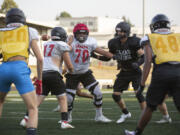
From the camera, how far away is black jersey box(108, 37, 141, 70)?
320 inches

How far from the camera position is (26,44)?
5.61m

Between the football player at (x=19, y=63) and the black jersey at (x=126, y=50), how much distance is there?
270 cm

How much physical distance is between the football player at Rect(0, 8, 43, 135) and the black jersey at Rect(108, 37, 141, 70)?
8.86 feet

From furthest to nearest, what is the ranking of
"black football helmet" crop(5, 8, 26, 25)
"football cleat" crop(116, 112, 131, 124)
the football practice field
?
"football cleat" crop(116, 112, 131, 124), the football practice field, "black football helmet" crop(5, 8, 26, 25)

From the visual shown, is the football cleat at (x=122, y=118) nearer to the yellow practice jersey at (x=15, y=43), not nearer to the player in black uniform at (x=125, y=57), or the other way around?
the player in black uniform at (x=125, y=57)

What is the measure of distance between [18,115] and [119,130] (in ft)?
10.4

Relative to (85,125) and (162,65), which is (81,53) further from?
(162,65)

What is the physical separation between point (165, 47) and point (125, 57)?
254 centimetres

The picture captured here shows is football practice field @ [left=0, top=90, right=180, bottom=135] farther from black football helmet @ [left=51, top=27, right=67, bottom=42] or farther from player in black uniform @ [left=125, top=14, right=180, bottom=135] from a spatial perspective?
black football helmet @ [left=51, top=27, right=67, bottom=42]

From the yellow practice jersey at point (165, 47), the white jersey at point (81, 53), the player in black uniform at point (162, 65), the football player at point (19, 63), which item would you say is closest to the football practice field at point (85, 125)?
the white jersey at point (81, 53)

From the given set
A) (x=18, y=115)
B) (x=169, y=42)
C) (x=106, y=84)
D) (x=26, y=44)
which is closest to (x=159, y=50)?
(x=169, y=42)

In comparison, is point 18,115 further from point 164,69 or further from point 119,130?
point 164,69

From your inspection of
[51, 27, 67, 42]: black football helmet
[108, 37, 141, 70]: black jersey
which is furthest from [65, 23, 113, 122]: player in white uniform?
[51, 27, 67, 42]: black football helmet

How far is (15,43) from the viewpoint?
5.60 m
